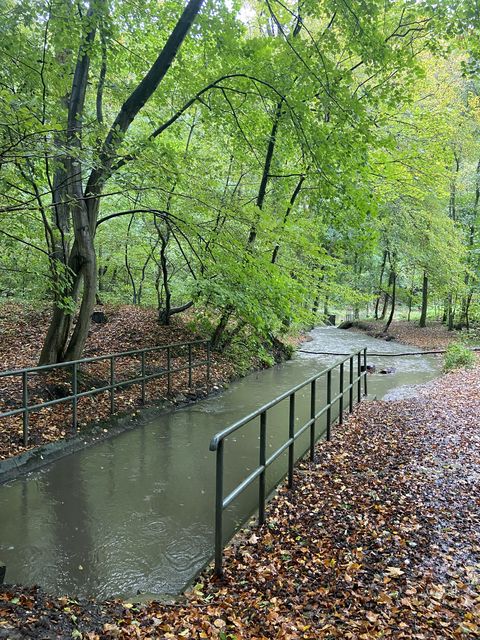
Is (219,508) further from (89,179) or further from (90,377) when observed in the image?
(89,179)

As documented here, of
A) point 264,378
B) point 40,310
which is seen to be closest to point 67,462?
point 264,378

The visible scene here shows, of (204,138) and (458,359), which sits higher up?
(204,138)

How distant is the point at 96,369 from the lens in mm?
9078

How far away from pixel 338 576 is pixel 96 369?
699 centimetres

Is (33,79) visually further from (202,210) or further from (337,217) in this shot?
(337,217)

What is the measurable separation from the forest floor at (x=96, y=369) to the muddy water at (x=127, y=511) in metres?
0.60

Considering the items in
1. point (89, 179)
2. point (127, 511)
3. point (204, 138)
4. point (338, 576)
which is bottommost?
point (127, 511)

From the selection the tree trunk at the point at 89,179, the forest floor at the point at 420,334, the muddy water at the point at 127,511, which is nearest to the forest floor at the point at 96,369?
the muddy water at the point at 127,511

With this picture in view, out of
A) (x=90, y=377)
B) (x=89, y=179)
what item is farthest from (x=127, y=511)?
(x=89, y=179)

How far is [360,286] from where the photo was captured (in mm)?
30797

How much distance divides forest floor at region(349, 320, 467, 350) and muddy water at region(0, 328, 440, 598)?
16.3 meters

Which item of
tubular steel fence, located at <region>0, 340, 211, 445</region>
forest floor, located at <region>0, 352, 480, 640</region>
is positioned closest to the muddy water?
forest floor, located at <region>0, 352, 480, 640</region>

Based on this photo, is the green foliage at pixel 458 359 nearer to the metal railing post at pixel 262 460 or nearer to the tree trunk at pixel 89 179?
the tree trunk at pixel 89 179

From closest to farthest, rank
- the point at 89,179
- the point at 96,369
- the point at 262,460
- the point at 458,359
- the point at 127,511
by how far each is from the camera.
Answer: the point at 262,460, the point at 127,511, the point at 89,179, the point at 96,369, the point at 458,359
